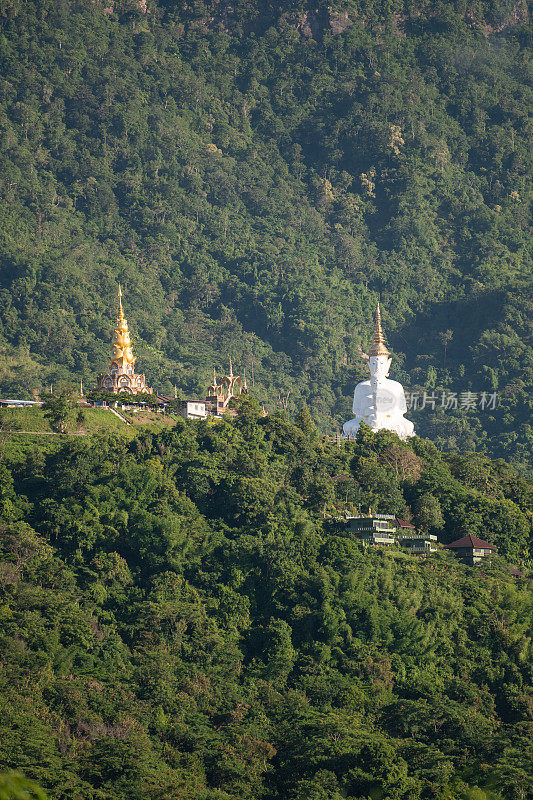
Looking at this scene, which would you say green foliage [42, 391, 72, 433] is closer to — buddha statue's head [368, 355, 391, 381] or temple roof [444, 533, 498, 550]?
temple roof [444, 533, 498, 550]

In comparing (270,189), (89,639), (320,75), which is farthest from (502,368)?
(89,639)

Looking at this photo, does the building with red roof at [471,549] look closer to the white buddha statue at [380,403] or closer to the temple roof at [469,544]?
the temple roof at [469,544]

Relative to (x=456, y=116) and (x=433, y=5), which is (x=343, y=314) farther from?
(x=433, y=5)

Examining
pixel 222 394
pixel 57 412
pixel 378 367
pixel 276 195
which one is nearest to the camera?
pixel 57 412

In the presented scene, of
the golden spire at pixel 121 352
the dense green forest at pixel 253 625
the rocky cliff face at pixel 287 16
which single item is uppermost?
the rocky cliff face at pixel 287 16

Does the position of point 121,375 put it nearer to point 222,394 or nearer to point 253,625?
point 222,394

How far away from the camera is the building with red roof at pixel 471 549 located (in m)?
68.2

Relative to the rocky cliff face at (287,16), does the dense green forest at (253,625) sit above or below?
below

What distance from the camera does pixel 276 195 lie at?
135 meters

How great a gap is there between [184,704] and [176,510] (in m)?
10.5

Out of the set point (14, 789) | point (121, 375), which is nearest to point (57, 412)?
point (121, 375)

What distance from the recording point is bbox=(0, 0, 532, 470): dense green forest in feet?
379

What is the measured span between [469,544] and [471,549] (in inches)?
8.0

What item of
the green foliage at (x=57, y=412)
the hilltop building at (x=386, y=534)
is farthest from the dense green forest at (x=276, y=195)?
the hilltop building at (x=386, y=534)
